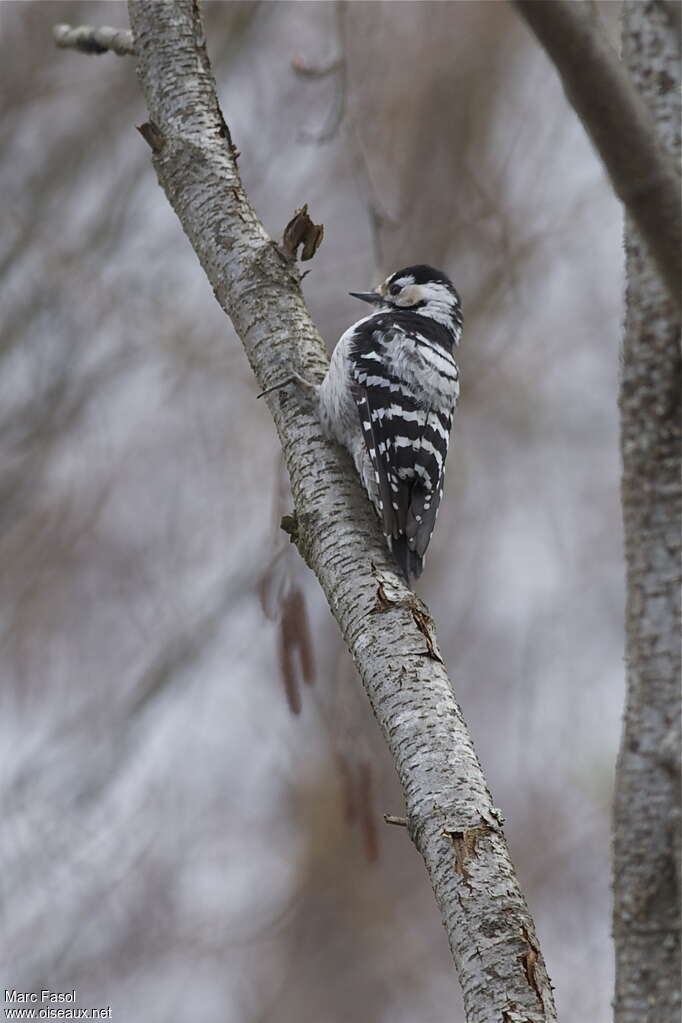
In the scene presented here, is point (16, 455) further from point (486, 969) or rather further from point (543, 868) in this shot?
point (486, 969)

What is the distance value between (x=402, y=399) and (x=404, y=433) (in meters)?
0.18

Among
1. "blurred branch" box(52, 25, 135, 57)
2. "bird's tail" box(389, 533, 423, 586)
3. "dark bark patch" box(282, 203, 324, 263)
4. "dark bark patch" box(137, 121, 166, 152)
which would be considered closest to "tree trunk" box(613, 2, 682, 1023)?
"bird's tail" box(389, 533, 423, 586)

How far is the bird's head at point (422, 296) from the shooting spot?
473cm

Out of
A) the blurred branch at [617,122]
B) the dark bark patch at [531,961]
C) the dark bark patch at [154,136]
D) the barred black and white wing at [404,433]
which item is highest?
the dark bark patch at [154,136]

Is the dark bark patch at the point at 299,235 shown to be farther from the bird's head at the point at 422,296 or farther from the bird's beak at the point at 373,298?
the bird's beak at the point at 373,298

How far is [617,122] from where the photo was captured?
5.67 ft

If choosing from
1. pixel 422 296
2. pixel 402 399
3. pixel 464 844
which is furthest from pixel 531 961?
pixel 422 296

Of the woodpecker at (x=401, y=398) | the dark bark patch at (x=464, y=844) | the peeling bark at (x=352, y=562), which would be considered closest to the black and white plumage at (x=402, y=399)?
the woodpecker at (x=401, y=398)

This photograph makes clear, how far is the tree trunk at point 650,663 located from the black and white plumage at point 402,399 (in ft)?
3.49

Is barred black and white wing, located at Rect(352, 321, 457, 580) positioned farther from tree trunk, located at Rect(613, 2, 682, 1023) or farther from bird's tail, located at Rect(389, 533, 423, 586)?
tree trunk, located at Rect(613, 2, 682, 1023)

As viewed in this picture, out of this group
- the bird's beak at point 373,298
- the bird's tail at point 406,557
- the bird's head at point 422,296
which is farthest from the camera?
the bird's beak at point 373,298

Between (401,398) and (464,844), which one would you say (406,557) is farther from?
(464,844)

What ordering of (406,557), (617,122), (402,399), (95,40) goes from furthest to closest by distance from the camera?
(402,399), (95,40), (406,557), (617,122)

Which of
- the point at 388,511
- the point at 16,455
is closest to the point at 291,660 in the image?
the point at 388,511
